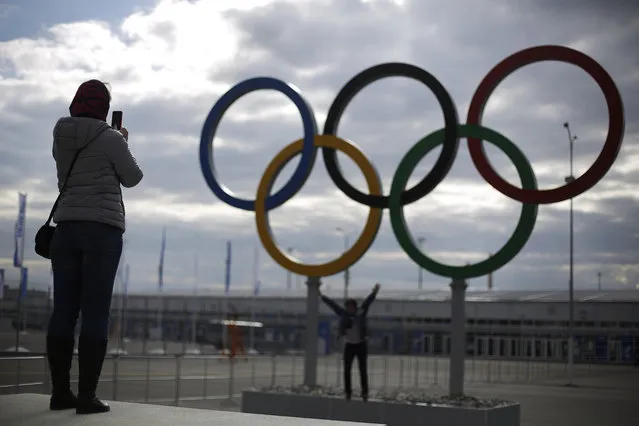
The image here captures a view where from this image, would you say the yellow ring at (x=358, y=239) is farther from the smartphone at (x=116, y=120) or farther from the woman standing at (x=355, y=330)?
the smartphone at (x=116, y=120)

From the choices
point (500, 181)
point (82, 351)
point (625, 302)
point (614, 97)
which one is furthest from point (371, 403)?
point (625, 302)

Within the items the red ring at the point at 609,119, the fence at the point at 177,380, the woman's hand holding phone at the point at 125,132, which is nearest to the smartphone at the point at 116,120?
the woman's hand holding phone at the point at 125,132

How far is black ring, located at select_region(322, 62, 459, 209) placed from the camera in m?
15.8

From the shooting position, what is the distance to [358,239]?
642 inches

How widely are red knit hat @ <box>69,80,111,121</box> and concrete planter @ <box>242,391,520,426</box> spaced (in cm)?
940

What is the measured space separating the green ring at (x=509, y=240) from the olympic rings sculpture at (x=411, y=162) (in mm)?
18

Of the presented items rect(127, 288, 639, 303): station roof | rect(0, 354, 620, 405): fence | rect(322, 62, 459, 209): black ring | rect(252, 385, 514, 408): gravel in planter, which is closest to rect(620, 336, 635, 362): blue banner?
rect(127, 288, 639, 303): station roof

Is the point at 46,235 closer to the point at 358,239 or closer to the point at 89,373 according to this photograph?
the point at 89,373

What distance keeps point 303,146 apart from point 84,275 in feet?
39.0

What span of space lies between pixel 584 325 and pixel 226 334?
24.8 m

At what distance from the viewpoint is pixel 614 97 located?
47.1ft

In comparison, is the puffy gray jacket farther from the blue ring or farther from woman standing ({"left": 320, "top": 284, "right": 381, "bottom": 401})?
the blue ring

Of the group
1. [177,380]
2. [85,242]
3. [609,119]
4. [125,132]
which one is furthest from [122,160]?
[177,380]

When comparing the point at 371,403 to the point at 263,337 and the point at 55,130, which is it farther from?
the point at 263,337
